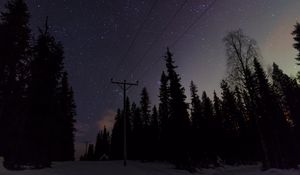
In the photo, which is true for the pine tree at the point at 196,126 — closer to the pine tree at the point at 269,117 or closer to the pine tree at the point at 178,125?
the pine tree at the point at 178,125

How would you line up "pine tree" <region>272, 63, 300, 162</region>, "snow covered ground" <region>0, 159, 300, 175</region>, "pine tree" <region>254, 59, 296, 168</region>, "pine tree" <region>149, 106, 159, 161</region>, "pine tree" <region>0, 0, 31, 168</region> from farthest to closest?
"pine tree" <region>149, 106, 159, 161</region> → "pine tree" <region>272, 63, 300, 162</region> → "pine tree" <region>254, 59, 296, 168</region> → "pine tree" <region>0, 0, 31, 168</region> → "snow covered ground" <region>0, 159, 300, 175</region>

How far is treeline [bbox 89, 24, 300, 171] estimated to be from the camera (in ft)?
92.7

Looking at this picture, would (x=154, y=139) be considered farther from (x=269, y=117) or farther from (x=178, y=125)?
(x=269, y=117)

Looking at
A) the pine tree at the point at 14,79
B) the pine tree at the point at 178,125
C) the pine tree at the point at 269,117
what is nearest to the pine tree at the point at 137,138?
the pine tree at the point at 178,125

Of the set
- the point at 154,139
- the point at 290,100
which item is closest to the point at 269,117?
the point at 290,100

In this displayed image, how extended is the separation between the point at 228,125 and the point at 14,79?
4612 centimetres

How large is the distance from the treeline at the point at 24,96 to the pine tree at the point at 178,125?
14.8 m

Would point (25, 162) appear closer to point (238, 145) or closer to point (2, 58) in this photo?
point (2, 58)

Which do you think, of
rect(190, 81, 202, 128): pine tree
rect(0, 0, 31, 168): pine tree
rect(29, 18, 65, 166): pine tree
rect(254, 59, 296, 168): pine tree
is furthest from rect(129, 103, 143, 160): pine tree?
rect(0, 0, 31, 168): pine tree

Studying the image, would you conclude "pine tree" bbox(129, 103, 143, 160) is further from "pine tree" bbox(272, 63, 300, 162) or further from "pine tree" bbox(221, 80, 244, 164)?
"pine tree" bbox(272, 63, 300, 162)

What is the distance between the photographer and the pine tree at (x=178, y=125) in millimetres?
28734

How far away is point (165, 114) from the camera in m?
38.5

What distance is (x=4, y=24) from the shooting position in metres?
21.3

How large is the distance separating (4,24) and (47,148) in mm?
12776
